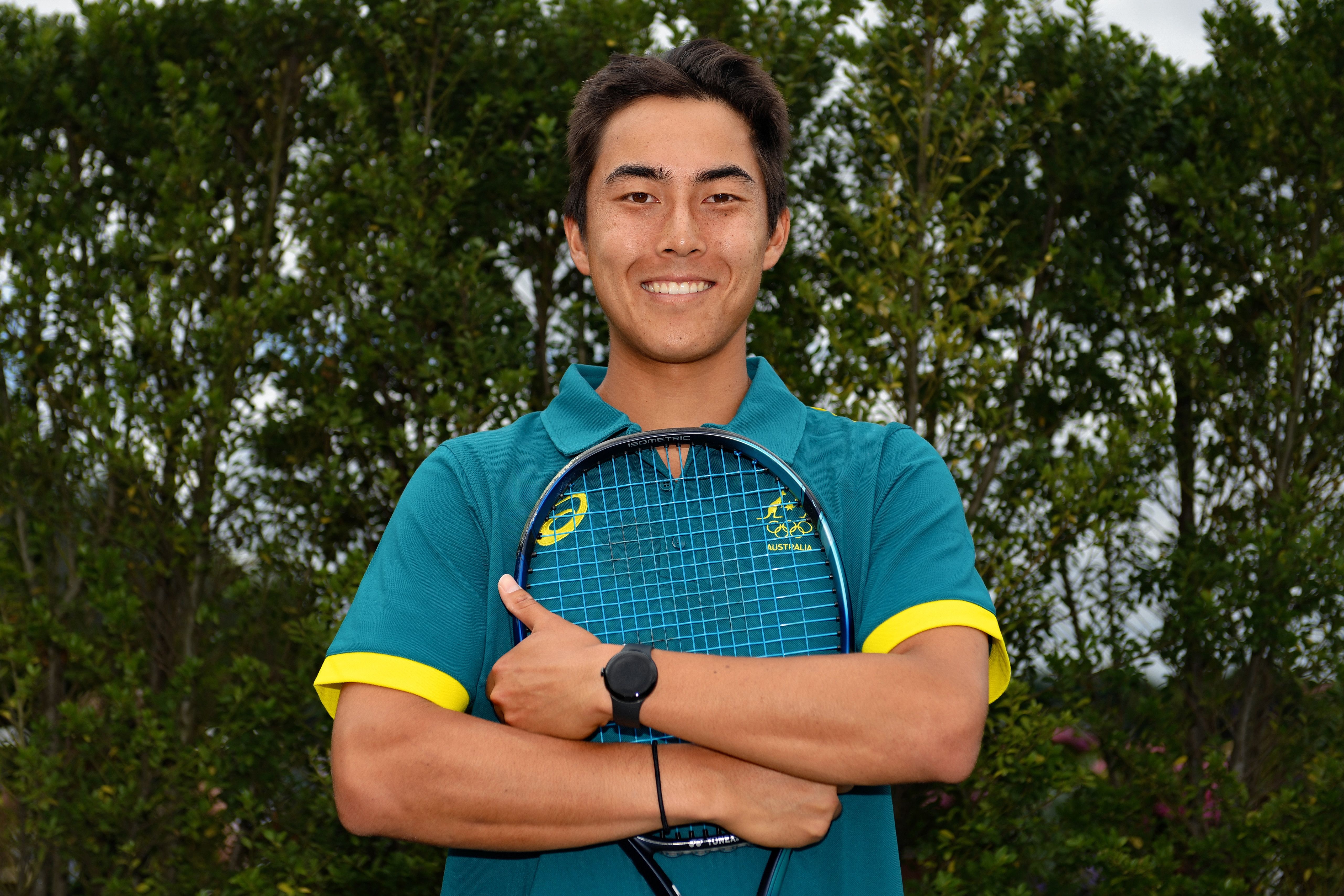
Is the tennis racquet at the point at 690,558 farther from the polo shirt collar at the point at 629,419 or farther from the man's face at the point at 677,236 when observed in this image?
the man's face at the point at 677,236

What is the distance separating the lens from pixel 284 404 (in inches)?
192

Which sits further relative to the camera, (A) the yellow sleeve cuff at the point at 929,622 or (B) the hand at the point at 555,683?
(A) the yellow sleeve cuff at the point at 929,622

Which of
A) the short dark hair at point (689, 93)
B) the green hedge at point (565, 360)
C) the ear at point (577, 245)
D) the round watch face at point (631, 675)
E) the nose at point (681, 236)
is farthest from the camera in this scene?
the green hedge at point (565, 360)

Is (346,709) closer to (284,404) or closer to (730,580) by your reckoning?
(730,580)

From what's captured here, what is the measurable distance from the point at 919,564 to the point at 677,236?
794 mm

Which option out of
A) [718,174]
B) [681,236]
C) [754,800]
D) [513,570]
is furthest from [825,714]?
[718,174]

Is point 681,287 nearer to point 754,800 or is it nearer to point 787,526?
point 787,526

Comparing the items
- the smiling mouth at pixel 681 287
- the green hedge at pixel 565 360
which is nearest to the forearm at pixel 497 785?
the smiling mouth at pixel 681 287

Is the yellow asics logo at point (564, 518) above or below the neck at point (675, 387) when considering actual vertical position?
below

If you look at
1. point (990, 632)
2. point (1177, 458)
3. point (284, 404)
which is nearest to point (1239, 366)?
point (1177, 458)

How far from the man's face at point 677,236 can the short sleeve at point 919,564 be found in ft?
1.49

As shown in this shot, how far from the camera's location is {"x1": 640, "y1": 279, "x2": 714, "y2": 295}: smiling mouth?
2.28m

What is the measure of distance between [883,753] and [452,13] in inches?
155

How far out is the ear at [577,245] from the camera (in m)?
2.53
